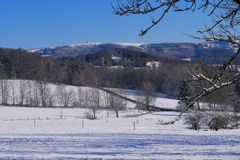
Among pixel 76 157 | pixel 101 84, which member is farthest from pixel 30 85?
pixel 76 157

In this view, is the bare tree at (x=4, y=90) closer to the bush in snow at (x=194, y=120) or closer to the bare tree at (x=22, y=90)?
the bare tree at (x=22, y=90)

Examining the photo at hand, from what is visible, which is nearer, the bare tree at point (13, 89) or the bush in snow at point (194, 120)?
the bush in snow at point (194, 120)

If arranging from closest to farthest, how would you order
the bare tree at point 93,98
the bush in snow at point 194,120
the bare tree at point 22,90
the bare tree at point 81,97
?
the bush in snow at point 194,120, the bare tree at point 93,98, the bare tree at point 81,97, the bare tree at point 22,90

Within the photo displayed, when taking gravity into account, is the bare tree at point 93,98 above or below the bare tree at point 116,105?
above

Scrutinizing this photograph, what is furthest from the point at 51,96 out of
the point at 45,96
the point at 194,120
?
the point at 194,120

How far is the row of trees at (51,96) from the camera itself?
10894 cm

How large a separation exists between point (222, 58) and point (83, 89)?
4732 inches

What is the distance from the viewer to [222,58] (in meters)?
5.91

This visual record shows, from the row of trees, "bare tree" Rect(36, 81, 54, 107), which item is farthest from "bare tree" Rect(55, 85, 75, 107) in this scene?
"bare tree" Rect(36, 81, 54, 107)

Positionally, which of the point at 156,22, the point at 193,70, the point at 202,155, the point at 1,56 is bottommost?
the point at 202,155

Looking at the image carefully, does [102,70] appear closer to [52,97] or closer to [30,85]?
[30,85]

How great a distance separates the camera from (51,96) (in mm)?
113188

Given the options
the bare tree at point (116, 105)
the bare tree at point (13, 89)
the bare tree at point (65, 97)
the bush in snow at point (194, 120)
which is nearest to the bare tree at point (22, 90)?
the bare tree at point (13, 89)

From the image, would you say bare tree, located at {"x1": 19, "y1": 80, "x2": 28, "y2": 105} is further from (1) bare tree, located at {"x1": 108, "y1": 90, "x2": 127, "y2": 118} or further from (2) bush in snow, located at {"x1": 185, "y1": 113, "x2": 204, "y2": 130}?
(2) bush in snow, located at {"x1": 185, "y1": 113, "x2": 204, "y2": 130}
